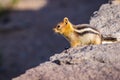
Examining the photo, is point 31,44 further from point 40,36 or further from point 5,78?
point 5,78

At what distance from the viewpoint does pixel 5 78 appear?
1897 centimetres

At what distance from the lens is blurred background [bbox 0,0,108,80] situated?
64.8 feet

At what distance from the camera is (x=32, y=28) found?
2164 centimetres

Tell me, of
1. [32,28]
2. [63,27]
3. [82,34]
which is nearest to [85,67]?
[82,34]

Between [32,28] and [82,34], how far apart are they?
13305 millimetres

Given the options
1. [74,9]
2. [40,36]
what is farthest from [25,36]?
[74,9]

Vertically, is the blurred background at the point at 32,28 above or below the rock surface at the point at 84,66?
above

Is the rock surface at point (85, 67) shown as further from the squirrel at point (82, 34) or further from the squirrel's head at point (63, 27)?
the squirrel's head at point (63, 27)

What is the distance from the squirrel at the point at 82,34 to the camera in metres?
7.92

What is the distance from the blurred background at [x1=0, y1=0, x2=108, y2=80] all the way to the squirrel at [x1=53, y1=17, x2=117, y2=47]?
9530mm

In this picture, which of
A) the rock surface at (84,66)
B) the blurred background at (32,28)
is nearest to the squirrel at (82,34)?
the rock surface at (84,66)

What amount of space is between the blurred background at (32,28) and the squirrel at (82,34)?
9.53 m

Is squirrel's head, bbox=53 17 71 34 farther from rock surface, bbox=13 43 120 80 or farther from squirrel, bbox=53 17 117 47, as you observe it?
rock surface, bbox=13 43 120 80

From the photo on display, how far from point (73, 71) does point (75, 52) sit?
63 cm
